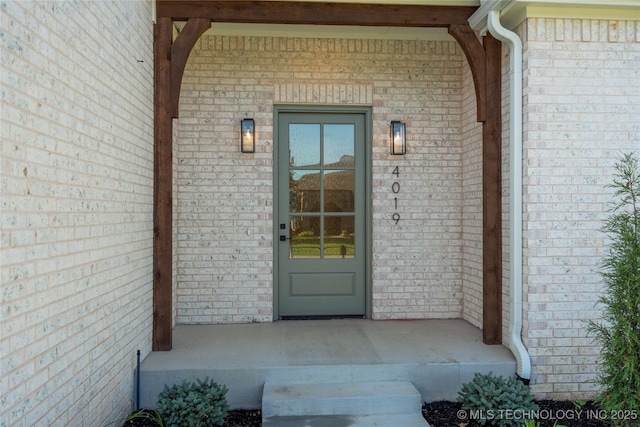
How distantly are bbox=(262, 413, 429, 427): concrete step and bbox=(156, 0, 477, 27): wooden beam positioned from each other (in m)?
3.00

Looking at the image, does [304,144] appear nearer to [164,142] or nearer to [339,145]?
[339,145]

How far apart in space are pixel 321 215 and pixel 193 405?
2373 millimetres

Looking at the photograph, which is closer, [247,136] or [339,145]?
[247,136]

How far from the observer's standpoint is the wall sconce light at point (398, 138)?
473cm

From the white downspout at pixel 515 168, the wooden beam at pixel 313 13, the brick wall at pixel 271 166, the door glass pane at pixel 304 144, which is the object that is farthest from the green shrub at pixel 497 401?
the wooden beam at pixel 313 13

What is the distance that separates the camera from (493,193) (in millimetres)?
3867

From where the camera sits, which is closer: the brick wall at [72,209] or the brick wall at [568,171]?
the brick wall at [72,209]

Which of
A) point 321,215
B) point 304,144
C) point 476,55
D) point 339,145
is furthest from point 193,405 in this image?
point 476,55

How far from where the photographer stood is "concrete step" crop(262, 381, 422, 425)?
10.2 feet

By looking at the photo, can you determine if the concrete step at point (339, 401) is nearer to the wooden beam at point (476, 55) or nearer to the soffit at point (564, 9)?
the wooden beam at point (476, 55)

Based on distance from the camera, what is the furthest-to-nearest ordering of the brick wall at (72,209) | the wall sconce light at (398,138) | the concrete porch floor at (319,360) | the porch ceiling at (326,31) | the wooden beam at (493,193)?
1. the wall sconce light at (398,138)
2. the porch ceiling at (326,31)
3. the wooden beam at (493,193)
4. the concrete porch floor at (319,360)
5. the brick wall at (72,209)

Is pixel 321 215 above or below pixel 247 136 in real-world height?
below

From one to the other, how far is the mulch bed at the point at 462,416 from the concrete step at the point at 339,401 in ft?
0.66

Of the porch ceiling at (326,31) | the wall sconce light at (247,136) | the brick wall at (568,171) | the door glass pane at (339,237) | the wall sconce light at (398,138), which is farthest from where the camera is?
the door glass pane at (339,237)
